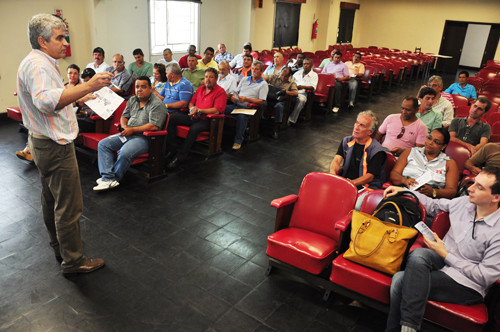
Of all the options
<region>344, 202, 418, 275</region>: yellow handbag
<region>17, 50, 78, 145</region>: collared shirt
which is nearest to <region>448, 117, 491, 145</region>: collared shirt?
<region>344, 202, 418, 275</region>: yellow handbag

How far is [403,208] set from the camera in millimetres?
2557

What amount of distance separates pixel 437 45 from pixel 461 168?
1587 centimetres

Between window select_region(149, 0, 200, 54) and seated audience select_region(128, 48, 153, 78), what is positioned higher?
window select_region(149, 0, 200, 54)

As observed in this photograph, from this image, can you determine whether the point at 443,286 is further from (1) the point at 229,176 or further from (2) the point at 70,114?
(1) the point at 229,176

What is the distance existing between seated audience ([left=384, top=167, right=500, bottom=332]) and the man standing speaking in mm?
2150

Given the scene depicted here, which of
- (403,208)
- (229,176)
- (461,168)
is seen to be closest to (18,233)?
(229,176)

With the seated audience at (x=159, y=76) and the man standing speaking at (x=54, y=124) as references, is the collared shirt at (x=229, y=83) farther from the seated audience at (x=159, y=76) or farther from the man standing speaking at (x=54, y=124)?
the man standing speaking at (x=54, y=124)

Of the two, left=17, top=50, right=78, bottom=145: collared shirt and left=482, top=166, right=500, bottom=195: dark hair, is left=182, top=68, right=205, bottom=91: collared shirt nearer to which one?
left=17, top=50, right=78, bottom=145: collared shirt

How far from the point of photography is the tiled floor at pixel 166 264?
242 centimetres

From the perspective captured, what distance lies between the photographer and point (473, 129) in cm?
445

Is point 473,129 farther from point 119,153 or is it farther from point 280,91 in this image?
point 119,153

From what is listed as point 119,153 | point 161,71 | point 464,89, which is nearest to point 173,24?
point 161,71

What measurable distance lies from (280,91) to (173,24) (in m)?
4.94

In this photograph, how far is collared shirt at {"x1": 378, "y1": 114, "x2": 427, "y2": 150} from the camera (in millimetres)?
4039
